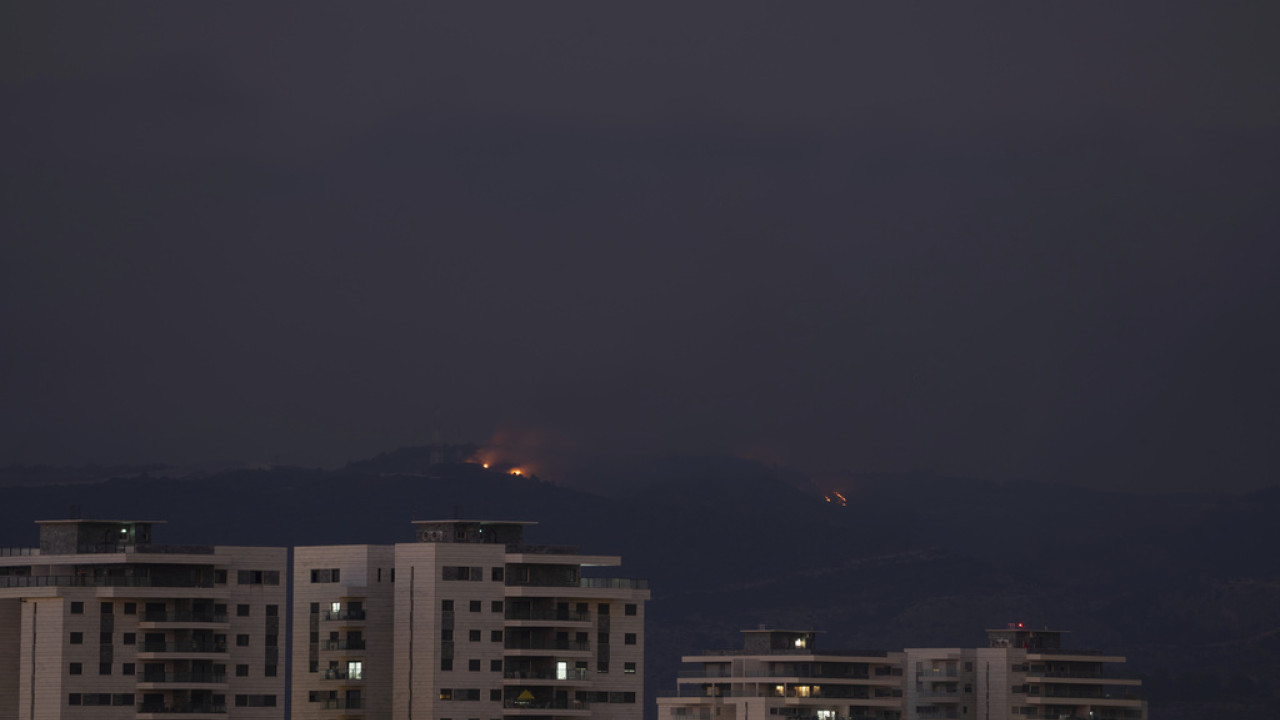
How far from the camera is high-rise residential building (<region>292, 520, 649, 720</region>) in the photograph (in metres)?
168

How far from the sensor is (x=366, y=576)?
173 meters

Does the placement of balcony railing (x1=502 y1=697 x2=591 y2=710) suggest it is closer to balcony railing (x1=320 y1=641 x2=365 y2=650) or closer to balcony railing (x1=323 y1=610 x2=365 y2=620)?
balcony railing (x1=320 y1=641 x2=365 y2=650)

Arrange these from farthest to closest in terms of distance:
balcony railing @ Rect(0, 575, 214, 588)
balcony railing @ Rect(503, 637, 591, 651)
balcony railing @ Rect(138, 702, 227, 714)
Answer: balcony railing @ Rect(503, 637, 591, 651), balcony railing @ Rect(138, 702, 227, 714), balcony railing @ Rect(0, 575, 214, 588)

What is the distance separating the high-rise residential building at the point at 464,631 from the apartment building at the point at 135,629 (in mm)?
10872

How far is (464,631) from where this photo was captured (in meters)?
169

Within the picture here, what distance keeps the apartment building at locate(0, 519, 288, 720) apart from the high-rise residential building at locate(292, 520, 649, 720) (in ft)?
35.7

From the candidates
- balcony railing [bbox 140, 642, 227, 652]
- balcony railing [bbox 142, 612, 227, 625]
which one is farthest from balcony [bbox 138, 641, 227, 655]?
balcony railing [bbox 142, 612, 227, 625]

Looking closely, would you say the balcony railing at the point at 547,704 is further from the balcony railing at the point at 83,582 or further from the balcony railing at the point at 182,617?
the balcony railing at the point at 83,582

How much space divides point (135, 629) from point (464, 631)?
25280mm

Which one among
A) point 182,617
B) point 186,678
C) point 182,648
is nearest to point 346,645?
point 186,678

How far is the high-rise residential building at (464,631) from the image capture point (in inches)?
6624

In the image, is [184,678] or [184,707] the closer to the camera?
[184,707]

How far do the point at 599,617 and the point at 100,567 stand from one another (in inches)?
1543

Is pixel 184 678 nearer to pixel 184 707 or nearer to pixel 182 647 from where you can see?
pixel 184 707
